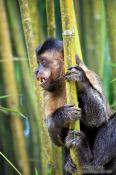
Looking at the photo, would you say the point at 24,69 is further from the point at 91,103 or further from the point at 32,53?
the point at 91,103

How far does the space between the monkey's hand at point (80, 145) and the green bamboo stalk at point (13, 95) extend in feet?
2.56

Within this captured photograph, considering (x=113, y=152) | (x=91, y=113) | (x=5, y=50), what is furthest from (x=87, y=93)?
(x=5, y=50)

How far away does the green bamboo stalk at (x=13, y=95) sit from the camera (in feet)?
9.95

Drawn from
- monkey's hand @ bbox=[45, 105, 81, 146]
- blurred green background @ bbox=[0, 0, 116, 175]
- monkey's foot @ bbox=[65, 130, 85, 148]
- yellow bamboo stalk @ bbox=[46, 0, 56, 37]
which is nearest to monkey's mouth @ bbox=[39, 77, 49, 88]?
monkey's hand @ bbox=[45, 105, 81, 146]

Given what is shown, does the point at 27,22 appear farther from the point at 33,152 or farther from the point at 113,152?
the point at 33,152

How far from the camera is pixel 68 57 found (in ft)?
6.46

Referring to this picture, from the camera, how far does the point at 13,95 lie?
10.2 feet

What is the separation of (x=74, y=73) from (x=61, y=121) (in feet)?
0.85

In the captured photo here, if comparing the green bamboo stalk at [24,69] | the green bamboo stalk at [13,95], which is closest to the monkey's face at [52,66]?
the green bamboo stalk at [13,95]

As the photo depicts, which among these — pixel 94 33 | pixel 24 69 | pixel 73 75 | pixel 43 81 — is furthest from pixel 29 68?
pixel 73 75

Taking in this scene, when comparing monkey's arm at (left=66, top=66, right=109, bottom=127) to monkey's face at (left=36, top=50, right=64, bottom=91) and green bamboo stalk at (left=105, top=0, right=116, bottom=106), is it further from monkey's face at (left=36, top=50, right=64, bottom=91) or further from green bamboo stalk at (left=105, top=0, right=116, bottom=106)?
green bamboo stalk at (left=105, top=0, right=116, bottom=106)

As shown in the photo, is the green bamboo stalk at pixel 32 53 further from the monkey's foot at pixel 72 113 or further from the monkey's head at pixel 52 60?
the monkey's foot at pixel 72 113

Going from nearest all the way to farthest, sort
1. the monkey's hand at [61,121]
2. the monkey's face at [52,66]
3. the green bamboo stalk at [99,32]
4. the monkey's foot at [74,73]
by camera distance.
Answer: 1. the monkey's foot at [74,73]
2. the monkey's hand at [61,121]
3. the monkey's face at [52,66]
4. the green bamboo stalk at [99,32]

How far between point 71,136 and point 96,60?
3.42ft
